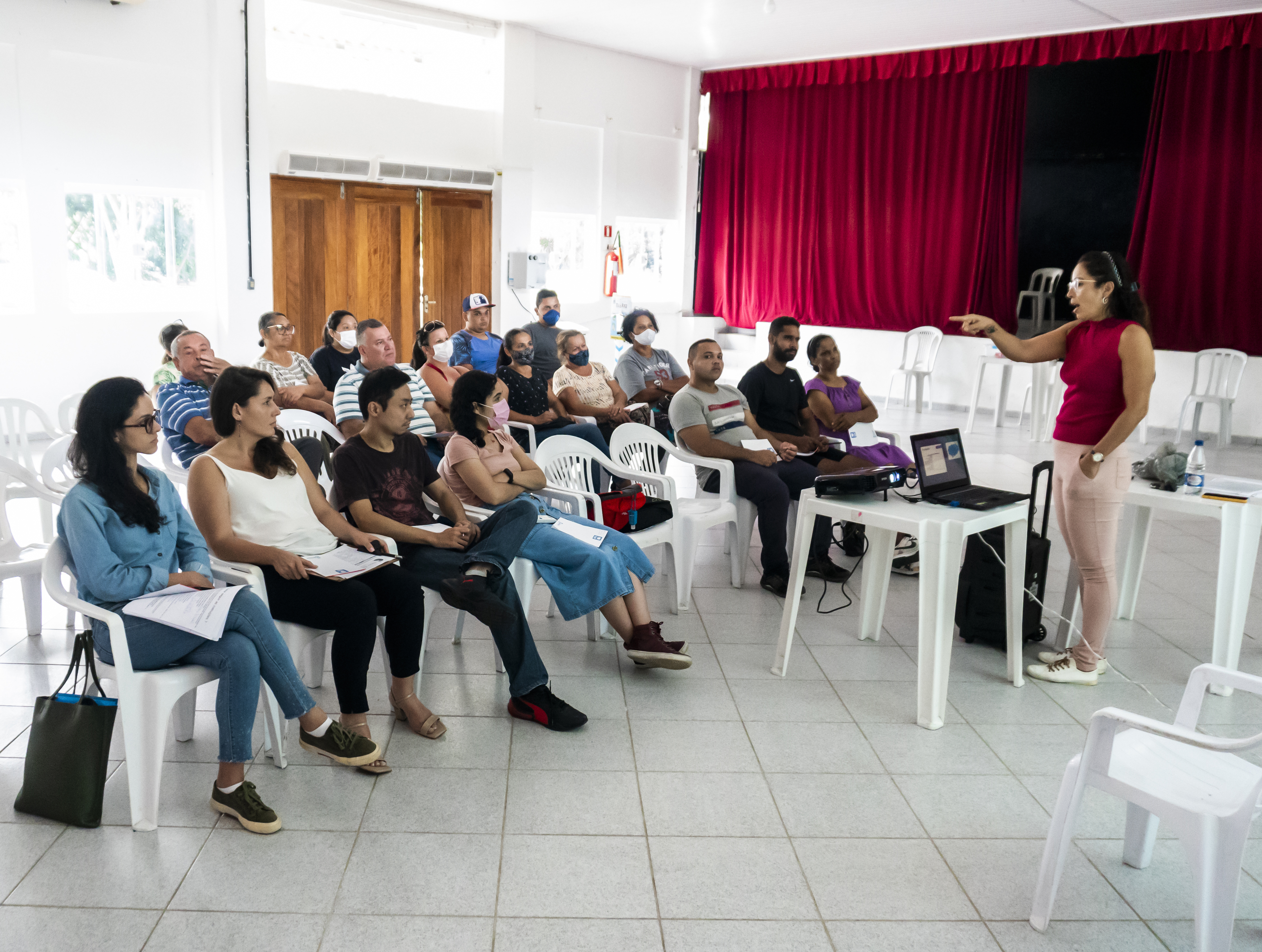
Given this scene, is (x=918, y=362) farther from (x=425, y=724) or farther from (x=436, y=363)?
(x=425, y=724)

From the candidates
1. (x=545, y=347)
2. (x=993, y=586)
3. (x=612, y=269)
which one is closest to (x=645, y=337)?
(x=545, y=347)

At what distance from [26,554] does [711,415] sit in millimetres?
2700

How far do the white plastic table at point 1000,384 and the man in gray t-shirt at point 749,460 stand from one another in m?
4.97

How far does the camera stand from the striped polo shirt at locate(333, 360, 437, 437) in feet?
14.5

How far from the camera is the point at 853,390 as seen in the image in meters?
5.07

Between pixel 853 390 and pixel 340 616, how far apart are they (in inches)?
120

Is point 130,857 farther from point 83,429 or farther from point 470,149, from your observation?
point 470,149

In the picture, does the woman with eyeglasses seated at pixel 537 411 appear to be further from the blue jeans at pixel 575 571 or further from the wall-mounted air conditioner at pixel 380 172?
the wall-mounted air conditioner at pixel 380 172

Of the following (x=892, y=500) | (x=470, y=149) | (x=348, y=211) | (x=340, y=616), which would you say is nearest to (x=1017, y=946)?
(x=892, y=500)

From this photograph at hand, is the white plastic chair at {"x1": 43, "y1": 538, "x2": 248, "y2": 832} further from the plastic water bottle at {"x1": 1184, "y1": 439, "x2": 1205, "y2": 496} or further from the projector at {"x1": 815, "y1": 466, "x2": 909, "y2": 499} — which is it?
the plastic water bottle at {"x1": 1184, "y1": 439, "x2": 1205, "y2": 496}

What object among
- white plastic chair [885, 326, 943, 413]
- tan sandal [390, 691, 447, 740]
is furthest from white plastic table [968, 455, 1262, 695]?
white plastic chair [885, 326, 943, 413]

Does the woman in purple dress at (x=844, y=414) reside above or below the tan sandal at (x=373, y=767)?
above

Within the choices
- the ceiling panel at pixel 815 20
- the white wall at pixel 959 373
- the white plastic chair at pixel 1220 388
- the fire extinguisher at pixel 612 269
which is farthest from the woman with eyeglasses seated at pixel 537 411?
the fire extinguisher at pixel 612 269

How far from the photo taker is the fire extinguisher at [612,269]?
11156 millimetres
